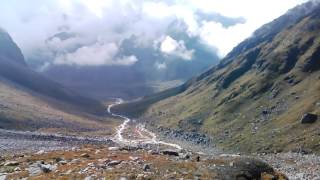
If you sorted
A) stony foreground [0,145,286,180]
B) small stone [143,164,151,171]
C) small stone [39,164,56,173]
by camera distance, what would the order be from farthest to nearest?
small stone [39,164,56,173] → small stone [143,164,151,171] → stony foreground [0,145,286,180]

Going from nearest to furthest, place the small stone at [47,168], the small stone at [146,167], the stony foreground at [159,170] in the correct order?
1. the stony foreground at [159,170]
2. the small stone at [146,167]
3. the small stone at [47,168]

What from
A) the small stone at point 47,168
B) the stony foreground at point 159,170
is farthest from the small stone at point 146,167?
the small stone at point 47,168

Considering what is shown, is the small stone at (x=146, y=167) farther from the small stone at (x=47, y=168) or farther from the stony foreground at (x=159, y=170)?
the small stone at (x=47, y=168)

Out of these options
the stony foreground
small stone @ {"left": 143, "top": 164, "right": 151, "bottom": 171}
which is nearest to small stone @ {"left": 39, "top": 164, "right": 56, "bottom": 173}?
the stony foreground

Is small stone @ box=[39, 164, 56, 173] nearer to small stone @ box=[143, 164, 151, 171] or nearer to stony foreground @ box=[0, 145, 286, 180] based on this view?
stony foreground @ box=[0, 145, 286, 180]

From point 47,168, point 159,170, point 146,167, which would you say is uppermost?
point 47,168

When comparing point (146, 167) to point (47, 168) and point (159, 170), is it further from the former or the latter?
point (47, 168)

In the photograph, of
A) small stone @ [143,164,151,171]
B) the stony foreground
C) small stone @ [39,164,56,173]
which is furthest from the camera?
small stone @ [39,164,56,173]

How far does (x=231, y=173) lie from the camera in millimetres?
55875

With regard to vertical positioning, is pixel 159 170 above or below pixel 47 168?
below

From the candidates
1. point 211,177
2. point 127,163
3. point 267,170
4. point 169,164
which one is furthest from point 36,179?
point 267,170

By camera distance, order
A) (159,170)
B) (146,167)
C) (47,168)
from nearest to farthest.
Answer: (159,170)
(146,167)
(47,168)

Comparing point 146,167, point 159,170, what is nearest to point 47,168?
point 146,167

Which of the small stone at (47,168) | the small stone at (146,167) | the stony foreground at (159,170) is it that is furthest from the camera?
the small stone at (47,168)
